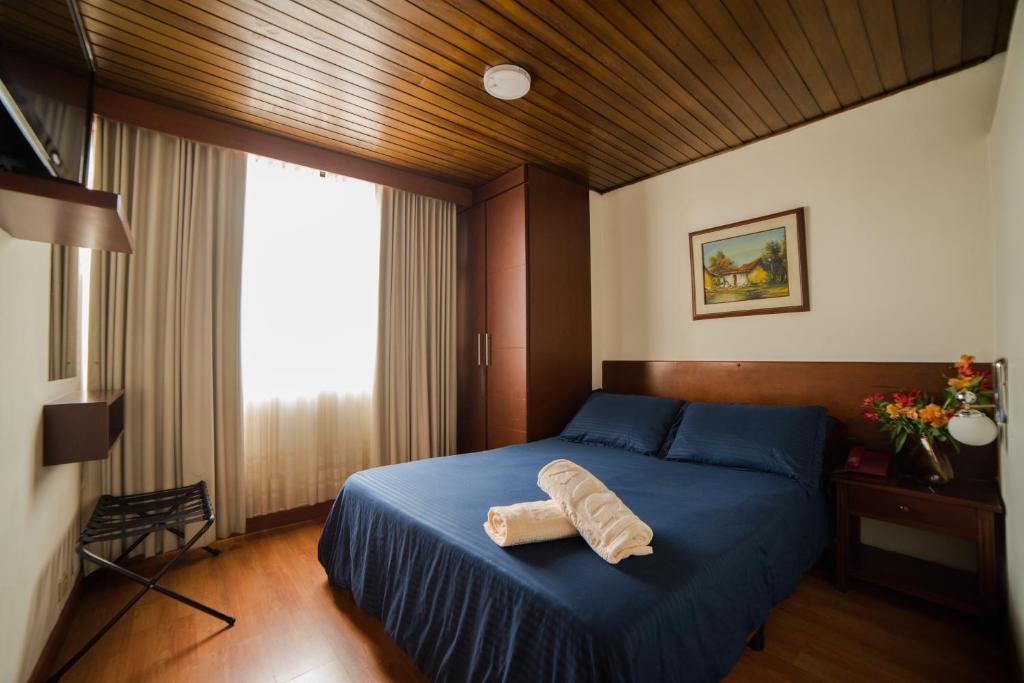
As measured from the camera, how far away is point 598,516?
1.42 metres

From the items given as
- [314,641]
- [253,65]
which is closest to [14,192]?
[253,65]

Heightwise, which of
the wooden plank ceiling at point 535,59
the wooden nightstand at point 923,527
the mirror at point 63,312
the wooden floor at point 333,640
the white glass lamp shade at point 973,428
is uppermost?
the wooden plank ceiling at point 535,59

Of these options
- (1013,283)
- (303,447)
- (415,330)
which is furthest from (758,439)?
(303,447)

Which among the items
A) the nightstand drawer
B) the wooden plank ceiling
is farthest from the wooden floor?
the wooden plank ceiling

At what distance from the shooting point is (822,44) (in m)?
2.05

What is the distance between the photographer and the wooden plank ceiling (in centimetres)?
185

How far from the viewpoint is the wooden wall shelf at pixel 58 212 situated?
106cm

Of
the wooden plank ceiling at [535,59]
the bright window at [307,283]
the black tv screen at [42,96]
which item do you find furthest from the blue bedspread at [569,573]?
the wooden plank ceiling at [535,59]

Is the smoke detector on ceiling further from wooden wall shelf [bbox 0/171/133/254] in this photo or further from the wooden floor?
the wooden floor

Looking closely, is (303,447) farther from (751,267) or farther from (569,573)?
(751,267)

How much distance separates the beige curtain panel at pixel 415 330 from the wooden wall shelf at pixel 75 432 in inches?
67.6

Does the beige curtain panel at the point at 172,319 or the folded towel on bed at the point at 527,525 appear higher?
the beige curtain panel at the point at 172,319

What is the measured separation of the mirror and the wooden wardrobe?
2412 millimetres

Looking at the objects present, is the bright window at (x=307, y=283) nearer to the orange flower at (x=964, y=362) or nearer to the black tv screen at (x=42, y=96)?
the black tv screen at (x=42, y=96)
